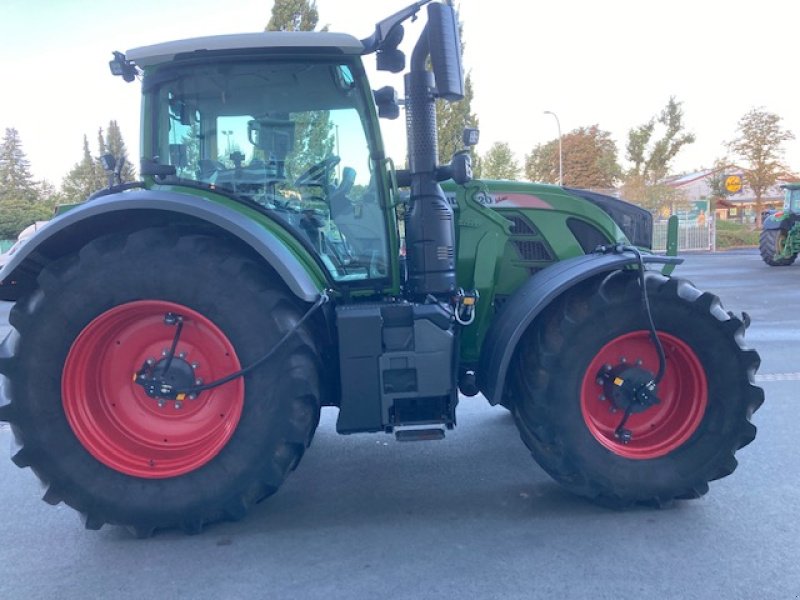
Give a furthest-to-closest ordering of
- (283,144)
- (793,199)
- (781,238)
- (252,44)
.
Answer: (793,199)
(781,238)
(283,144)
(252,44)

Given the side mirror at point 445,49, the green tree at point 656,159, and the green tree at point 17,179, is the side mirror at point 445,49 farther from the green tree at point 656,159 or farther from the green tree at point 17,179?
the green tree at point 17,179

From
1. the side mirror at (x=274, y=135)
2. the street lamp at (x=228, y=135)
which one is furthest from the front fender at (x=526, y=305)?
the street lamp at (x=228, y=135)

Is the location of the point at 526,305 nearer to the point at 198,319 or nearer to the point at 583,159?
the point at 198,319

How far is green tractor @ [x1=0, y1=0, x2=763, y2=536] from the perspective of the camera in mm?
3545

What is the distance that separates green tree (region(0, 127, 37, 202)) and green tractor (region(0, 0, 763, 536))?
55.0m

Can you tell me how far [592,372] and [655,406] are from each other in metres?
0.45

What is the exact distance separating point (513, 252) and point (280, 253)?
159 cm

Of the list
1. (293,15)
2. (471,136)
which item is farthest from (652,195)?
(471,136)

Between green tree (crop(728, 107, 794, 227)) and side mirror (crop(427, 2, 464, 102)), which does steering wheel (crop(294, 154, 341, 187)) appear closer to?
side mirror (crop(427, 2, 464, 102))

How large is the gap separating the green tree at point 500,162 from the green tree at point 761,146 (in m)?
11.3

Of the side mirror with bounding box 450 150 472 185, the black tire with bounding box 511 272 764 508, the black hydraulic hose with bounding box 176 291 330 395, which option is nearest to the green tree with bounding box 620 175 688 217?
the black tire with bounding box 511 272 764 508

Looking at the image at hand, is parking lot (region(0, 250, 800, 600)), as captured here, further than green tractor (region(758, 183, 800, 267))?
No

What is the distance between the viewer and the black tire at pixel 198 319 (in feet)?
11.6

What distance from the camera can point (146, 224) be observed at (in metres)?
3.77
